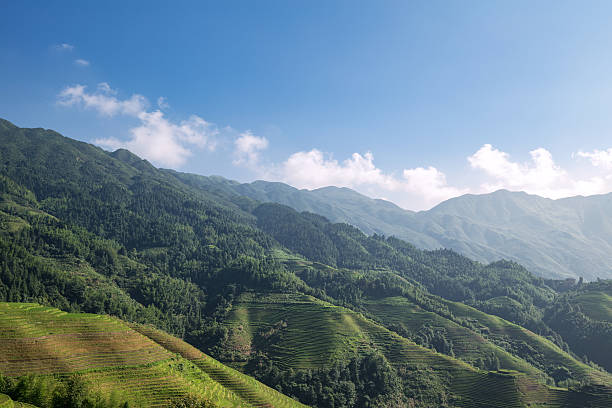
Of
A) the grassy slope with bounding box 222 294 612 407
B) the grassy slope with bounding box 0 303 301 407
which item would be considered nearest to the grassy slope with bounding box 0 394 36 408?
the grassy slope with bounding box 0 303 301 407

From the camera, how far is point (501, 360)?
609 feet

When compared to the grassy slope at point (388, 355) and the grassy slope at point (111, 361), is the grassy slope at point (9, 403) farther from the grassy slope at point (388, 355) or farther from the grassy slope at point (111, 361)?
the grassy slope at point (388, 355)

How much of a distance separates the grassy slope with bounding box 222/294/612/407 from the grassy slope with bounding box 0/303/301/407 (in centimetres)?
3939

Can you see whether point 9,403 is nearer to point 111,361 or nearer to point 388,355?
point 111,361

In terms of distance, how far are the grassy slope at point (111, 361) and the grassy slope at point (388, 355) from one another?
1551 inches

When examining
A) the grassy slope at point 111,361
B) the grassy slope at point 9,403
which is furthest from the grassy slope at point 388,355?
the grassy slope at point 9,403

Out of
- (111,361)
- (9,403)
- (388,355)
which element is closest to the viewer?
(9,403)

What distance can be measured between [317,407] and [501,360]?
123 meters

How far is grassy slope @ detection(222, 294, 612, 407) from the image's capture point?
138 metres

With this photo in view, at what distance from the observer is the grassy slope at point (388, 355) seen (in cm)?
13762

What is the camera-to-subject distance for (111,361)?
107 meters

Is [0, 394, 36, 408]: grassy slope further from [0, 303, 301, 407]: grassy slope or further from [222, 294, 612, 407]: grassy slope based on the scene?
[222, 294, 612, 407]: grassy slope

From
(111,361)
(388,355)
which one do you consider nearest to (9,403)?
(111,361)

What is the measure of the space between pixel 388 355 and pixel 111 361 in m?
128
